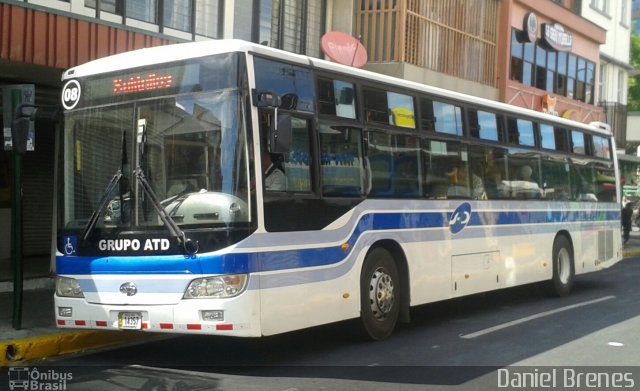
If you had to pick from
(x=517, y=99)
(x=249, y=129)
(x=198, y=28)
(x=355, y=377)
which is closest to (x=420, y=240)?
(x=355, y=377)

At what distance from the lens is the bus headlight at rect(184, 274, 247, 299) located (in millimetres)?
6625

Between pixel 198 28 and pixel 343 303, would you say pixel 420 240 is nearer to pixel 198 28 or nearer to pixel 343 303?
pixel 343 303

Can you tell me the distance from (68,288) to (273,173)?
2.49 meters

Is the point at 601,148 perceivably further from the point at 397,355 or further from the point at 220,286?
the point at 220,286

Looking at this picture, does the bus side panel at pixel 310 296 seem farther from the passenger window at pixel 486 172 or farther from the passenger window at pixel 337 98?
the passenger window at pixel 486 172

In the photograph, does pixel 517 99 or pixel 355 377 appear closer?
pixel 355 377

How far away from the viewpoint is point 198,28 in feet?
44.5

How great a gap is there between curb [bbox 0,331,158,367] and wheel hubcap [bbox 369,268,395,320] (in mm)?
2866

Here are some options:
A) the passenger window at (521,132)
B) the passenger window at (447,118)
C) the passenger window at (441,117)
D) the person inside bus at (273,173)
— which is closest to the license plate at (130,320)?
the person inside bus at (273,173)

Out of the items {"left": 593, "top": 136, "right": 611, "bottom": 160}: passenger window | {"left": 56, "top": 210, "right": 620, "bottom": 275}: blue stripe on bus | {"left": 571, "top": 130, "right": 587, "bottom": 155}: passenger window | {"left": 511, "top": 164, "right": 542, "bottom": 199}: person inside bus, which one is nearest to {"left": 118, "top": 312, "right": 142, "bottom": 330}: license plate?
{"left": 56, "top": 210, "right": 620, "bottom": 275}: blue stripe on bus

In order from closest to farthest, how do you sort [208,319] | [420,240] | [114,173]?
[208,319] < [114,173] < [420,240]

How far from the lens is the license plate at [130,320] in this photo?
692cm

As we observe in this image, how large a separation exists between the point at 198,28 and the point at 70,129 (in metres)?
6.41

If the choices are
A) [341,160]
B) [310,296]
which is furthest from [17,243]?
[341,160]
